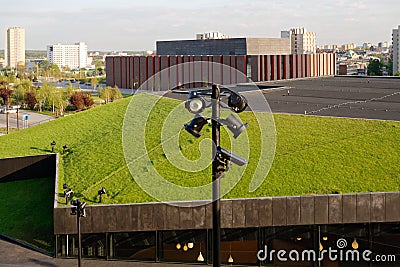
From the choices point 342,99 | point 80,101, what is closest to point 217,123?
point 342,99

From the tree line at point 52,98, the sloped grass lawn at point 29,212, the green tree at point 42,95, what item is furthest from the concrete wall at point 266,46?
the sloped grass lawn at point 29,212

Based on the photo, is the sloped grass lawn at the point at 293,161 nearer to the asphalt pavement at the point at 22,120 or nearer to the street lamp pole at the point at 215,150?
the street lamp pole at the point at 215,150

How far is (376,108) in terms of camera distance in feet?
113

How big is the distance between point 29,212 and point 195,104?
754 inches

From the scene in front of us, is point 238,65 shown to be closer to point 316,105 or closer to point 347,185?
point 316,105

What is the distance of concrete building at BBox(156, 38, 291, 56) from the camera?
104 m

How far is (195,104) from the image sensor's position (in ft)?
34.3

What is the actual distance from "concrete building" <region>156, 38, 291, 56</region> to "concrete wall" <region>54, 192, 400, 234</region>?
84.0m

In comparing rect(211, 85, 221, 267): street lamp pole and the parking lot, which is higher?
the parking lot

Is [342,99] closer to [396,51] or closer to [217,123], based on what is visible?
[217,123]

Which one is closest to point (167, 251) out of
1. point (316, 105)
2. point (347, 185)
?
Answer: point (347, 185)

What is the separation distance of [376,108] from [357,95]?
26.9ft

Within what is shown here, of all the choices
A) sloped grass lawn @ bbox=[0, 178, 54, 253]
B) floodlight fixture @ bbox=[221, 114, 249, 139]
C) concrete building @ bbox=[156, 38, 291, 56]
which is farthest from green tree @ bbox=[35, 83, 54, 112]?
floodlight fixture @ bbox=[221, 114, 249, 139]

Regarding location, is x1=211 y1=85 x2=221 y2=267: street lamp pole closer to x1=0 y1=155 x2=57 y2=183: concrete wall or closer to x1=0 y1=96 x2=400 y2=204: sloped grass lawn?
x1=0 y1=96 x2=400 y2=204: sloped grass lawn
